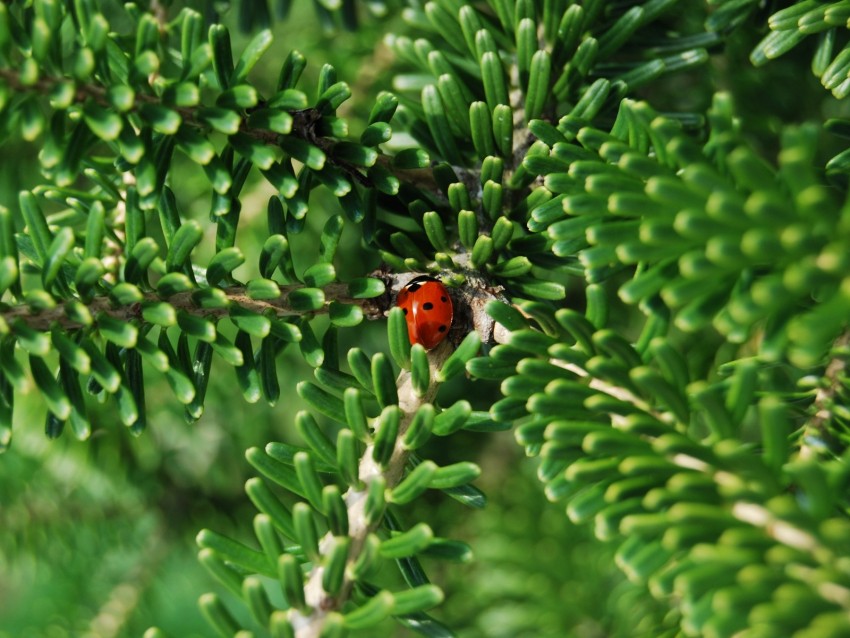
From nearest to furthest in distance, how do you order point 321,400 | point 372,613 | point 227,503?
point 372,613, point 321,400, point 227,503

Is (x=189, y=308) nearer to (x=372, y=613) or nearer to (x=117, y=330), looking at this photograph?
(x=117, y=330)

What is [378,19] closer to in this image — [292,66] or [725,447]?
[292,66]

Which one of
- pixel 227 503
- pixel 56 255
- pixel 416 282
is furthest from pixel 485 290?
pixel 227 503

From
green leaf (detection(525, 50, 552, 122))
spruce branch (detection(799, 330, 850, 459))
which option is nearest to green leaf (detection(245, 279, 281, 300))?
green leaf (detection(525, 50, 552, 122))

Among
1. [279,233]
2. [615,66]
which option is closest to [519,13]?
[615,66]

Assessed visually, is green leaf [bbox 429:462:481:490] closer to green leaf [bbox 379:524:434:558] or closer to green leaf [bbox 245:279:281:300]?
green leaf [bbox 379:524:434:558]

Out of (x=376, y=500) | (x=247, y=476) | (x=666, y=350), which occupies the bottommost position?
(x=247, y=476)
